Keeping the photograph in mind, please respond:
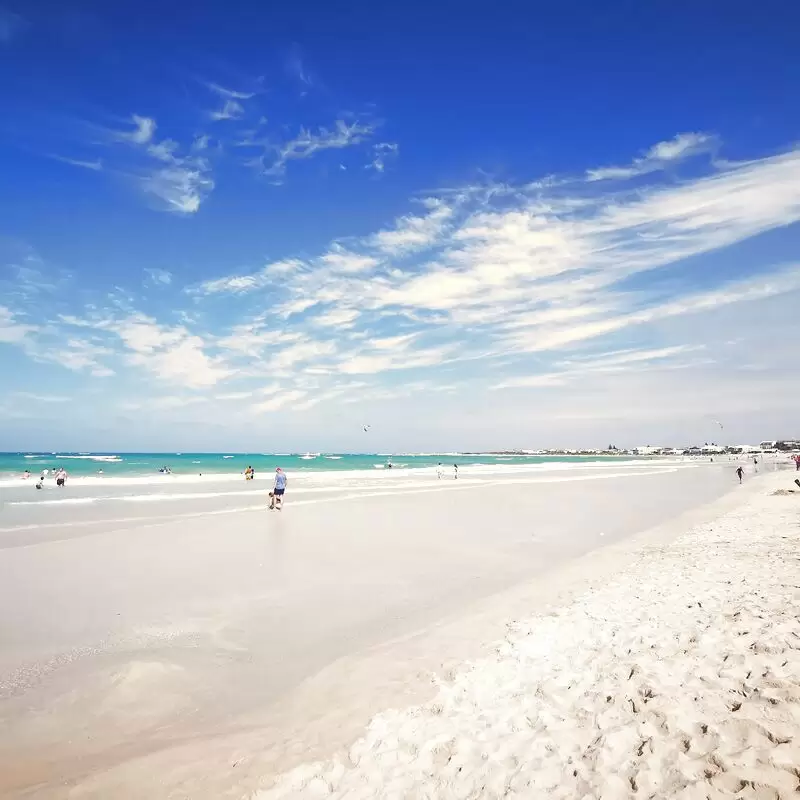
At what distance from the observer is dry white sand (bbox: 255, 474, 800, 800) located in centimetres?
410

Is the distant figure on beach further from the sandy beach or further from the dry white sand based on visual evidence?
the dry white sand

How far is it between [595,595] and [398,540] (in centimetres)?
853

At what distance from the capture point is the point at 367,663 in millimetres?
7363

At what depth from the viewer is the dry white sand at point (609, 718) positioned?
410cm

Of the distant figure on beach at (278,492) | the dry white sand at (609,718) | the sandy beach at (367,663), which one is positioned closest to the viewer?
the dry white sand at (609,718)

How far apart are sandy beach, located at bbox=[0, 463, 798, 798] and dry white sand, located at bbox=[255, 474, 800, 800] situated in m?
0.03

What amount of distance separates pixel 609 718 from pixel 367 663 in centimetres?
345

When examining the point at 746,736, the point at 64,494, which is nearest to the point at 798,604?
the point at 746,736

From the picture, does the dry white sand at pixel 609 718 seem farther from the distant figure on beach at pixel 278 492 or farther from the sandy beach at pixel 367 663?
the distant figure on beach at pixel 278 492

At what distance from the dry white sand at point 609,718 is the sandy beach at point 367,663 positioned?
0.03 metres

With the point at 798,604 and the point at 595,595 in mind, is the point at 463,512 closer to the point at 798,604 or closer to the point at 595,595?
the point at 595,595

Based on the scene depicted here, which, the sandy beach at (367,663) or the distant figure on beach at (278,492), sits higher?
the distant figure on beach at (278,492)

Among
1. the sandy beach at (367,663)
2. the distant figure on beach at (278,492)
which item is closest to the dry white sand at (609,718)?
the sandy beach at (367,663)

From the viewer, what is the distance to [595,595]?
32.4 feet
